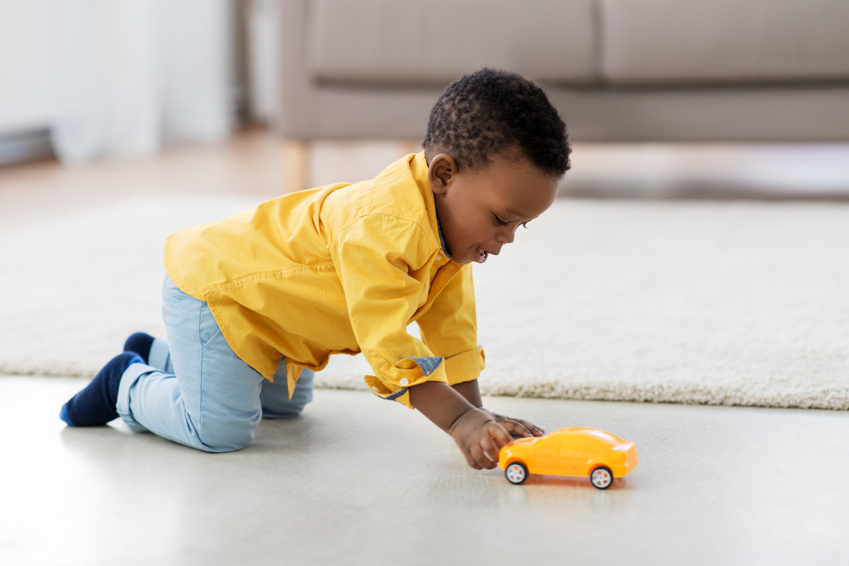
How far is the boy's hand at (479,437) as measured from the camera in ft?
2.81

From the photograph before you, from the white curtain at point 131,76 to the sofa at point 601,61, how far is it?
48.0 inches

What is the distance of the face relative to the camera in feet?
2.81

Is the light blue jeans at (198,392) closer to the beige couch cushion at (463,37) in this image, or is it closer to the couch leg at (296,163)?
the beige couch cushion at (463,37)

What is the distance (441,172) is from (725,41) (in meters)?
1.54

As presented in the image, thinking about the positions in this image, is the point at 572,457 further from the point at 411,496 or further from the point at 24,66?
the point at 24,66

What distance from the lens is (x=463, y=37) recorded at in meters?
2.31

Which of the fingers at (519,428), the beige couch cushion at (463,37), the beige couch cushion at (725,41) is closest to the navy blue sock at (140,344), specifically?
the fingers at (519,428)

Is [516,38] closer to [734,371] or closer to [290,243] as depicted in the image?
[734,371]

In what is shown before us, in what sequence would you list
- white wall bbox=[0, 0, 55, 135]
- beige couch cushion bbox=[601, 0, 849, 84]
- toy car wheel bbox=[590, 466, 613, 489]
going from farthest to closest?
1. white wall bbox=[0, 0, 55, 135]
2. beige couch cushion bbox=[601, 0, 849, 84]
3. toy car wheel bbox=[590, 466, 613, 489]

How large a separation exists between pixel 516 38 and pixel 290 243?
1.53m

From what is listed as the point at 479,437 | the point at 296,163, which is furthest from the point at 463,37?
the point at 479,437

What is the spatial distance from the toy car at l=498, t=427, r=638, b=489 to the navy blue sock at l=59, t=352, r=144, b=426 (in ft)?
1.48

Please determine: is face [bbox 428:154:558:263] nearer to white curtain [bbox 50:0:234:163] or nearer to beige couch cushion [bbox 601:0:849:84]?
beige couch cushion [bbox 601:0:849:84]

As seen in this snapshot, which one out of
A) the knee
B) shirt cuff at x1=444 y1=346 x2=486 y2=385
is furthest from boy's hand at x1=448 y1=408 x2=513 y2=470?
the knee
